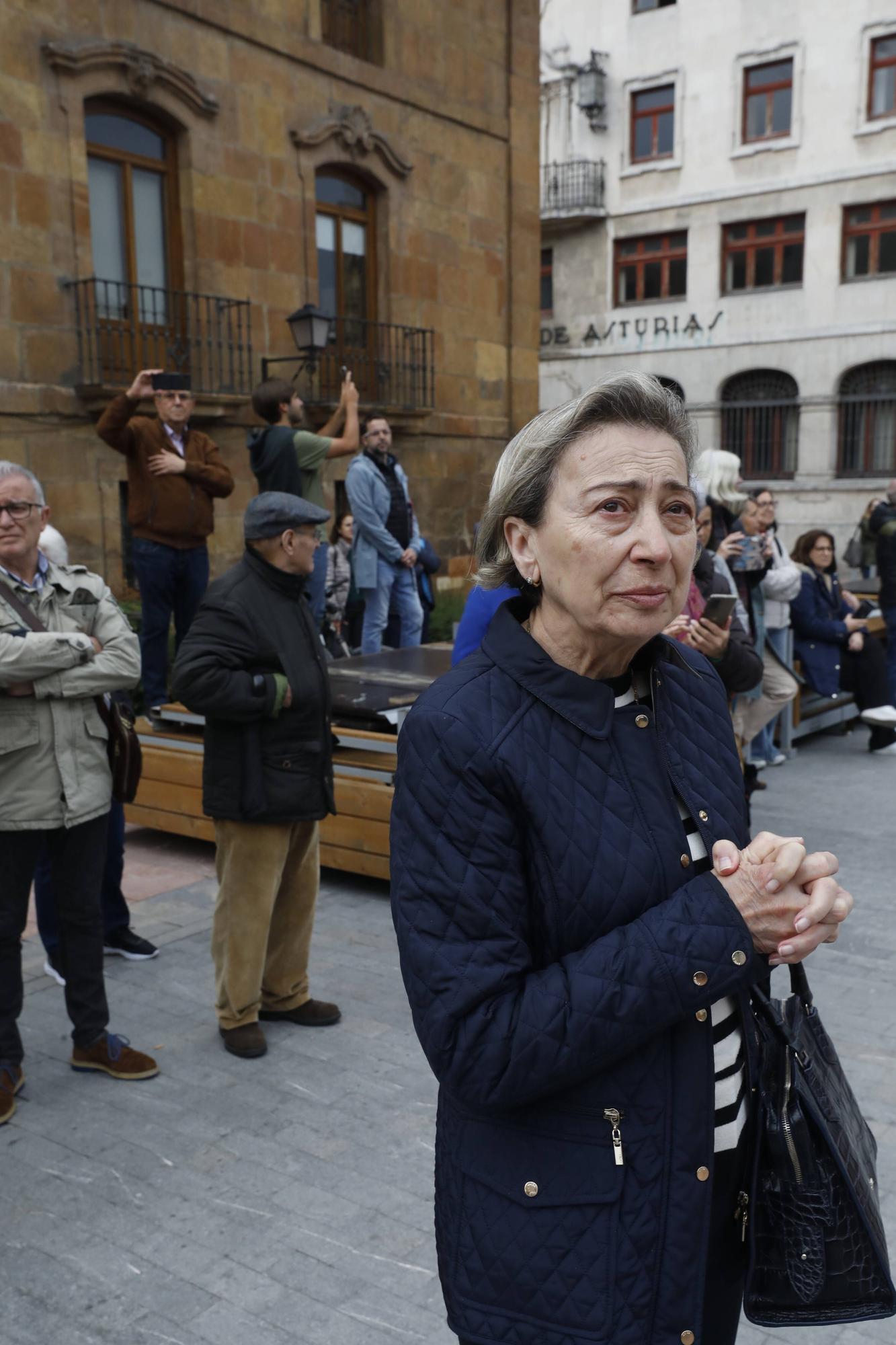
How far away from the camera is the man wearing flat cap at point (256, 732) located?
4.21m

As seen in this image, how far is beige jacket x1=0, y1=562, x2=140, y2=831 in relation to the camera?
3.84 metres

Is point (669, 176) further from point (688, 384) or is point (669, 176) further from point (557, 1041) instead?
point (557, 1041)

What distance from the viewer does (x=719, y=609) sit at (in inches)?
186

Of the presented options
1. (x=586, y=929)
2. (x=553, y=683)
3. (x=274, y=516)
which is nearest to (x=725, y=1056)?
(x=586, y=929)

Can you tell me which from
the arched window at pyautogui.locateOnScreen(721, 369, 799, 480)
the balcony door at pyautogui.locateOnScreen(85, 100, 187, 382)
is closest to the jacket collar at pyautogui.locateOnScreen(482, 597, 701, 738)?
the balcony door at pyautogui.locateOnScreen(85, 100, 187, 382)

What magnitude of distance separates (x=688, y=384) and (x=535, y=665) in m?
30.7

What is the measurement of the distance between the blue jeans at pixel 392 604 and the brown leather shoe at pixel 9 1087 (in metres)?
5.71

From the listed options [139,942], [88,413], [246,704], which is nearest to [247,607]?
[246,704]

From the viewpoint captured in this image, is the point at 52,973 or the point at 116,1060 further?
the point at 52,973

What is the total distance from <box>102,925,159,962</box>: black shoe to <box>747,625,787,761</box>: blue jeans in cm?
459

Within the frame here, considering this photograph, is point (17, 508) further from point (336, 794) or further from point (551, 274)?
point (551, 274)

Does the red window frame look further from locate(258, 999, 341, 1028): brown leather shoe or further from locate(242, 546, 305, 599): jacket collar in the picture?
locate(258, 999, 341, 1028): brown leather shoe

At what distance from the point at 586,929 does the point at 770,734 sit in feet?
24.1

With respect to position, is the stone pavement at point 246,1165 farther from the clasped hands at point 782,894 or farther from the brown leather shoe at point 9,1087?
the clasped hands at point 782,894
